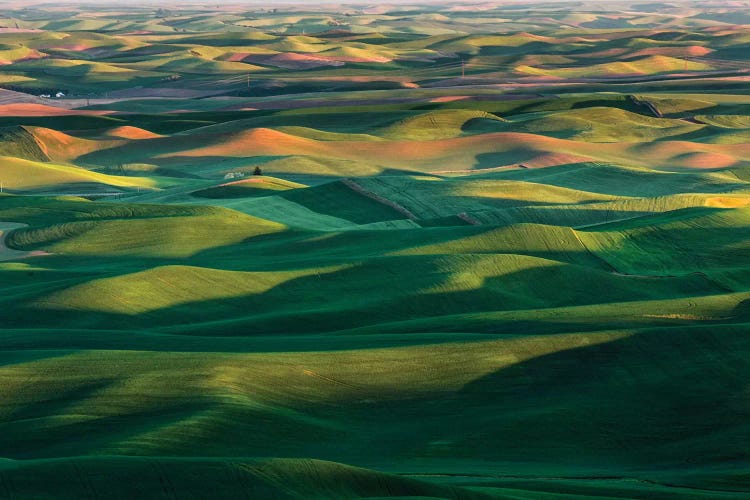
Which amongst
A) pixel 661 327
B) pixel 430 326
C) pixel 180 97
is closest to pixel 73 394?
pixel 430 326

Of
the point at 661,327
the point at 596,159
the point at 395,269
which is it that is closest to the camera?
the point at 661,327

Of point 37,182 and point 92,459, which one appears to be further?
point 37,182

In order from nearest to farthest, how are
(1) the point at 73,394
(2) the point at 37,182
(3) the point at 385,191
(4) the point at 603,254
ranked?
1. (1) the point at 73,394
2. (4) the point at 603,254
3. (3) the point at 385,191
4. (2) the point at 37,182

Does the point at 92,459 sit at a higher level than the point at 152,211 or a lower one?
higher

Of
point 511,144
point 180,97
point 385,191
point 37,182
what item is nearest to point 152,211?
point 385,191

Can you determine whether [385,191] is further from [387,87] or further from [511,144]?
[387,87]

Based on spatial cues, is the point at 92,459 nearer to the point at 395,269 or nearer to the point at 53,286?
the point at 53,286

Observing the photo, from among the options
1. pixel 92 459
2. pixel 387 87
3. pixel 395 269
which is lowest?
pixel 387 87
